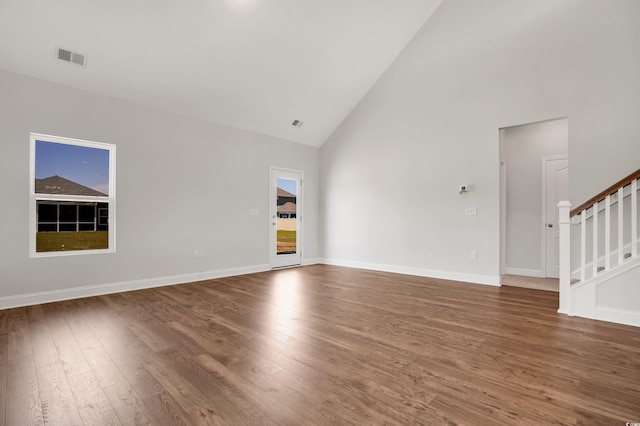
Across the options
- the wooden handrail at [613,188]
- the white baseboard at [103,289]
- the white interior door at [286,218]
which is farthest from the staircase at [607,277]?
the white baseboard at [103,289]

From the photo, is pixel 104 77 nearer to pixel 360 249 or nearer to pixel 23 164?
pixel 23 164

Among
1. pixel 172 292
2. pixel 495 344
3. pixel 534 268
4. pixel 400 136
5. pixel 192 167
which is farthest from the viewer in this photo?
pixel 400 136

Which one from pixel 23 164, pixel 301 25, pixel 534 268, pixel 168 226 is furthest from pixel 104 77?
pixel 534 268

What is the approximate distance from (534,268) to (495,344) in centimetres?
378

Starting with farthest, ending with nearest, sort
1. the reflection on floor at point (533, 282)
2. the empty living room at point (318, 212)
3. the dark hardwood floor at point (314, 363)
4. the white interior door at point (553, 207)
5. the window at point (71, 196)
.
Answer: the white interior door at point (553, 207) → the reflection on floor at point (533, 282) → the window at point (71, 196) → the empty living room at point (318, 212) → the dark hardwood floor at point (314, 363)

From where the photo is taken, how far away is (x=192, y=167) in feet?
16.3

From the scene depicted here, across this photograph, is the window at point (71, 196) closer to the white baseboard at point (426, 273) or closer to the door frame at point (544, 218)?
the white baseboard at point (426, 273)

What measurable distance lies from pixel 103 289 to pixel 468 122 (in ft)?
Answer: 19.7

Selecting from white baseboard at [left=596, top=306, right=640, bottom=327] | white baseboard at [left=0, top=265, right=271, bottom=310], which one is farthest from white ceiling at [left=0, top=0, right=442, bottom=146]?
white baseboard at [left=596, top=306, right=640, bottom=327]

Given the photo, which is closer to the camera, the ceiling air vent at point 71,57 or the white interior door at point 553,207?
the ceiling air vent at point 71,57

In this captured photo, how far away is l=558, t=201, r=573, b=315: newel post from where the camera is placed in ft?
10.5

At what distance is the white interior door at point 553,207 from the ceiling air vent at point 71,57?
7.06 m

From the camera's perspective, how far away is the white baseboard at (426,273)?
183 inches

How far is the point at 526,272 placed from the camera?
5422 millimetres
